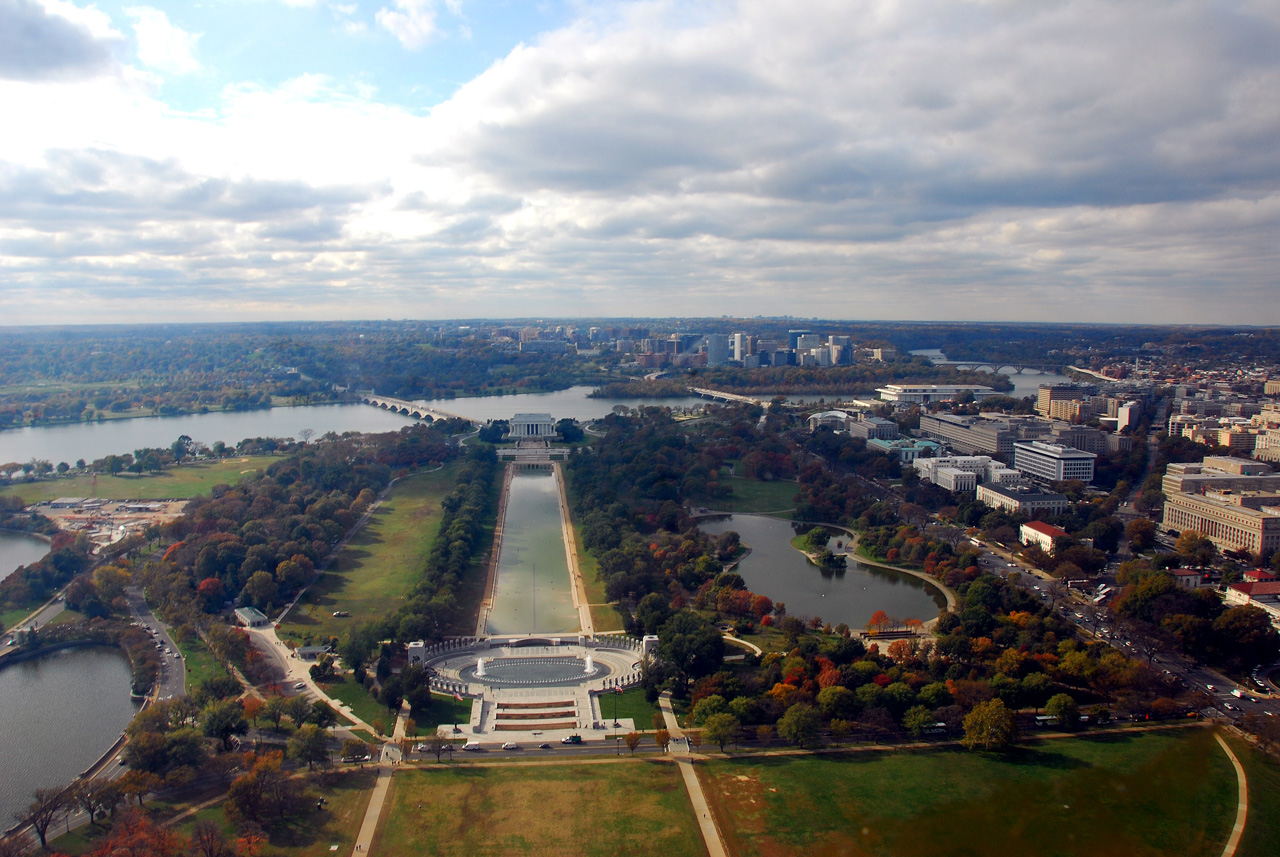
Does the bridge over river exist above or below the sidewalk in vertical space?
above

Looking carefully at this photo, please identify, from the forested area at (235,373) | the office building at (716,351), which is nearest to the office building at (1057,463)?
the forested area at (235,373)

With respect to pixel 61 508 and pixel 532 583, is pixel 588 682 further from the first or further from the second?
pixel 61 508

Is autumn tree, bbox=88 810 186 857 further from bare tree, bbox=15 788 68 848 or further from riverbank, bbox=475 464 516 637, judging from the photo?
riverbank, bbox=475 464 516 637

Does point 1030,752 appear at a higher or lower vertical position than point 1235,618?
lower

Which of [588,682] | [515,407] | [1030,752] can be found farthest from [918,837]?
[515,407]

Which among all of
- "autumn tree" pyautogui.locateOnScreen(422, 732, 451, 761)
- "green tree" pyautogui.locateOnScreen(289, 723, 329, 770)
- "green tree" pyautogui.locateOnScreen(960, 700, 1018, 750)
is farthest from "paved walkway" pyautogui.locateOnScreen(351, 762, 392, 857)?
"green tree" pyautogui.locateOnScreen(960, 700, 1018, 750)

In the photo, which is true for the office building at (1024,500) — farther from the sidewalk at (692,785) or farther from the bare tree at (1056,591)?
the sidewalk at (692,785)
